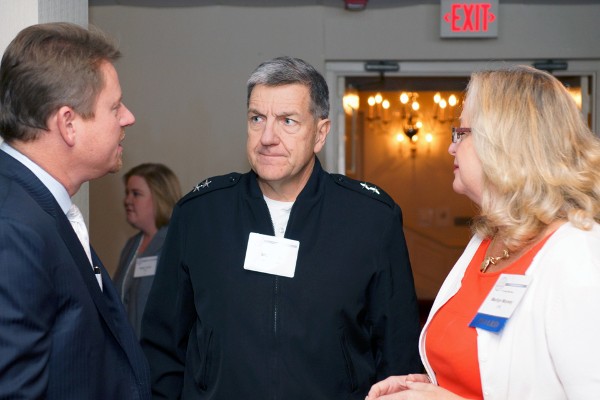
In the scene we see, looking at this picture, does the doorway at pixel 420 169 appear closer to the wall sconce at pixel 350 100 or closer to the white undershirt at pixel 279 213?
the wall sconce at pixel 350 100

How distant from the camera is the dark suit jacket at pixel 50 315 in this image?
1.47 metres

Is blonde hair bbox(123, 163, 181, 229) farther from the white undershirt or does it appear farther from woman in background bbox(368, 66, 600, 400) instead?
woman in background bbox(368, 66, 600, 400)

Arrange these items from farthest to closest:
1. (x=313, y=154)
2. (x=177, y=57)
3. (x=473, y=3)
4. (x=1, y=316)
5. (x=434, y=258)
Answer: (x=434, y=258), (x=177, y=57), (x=473, y=3), (x=313, y=154), (x=1, y=316)

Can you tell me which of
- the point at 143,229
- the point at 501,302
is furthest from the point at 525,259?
the point at 143,229

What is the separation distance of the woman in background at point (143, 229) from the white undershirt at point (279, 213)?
72.3 inches

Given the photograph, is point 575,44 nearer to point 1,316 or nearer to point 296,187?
point 296,187

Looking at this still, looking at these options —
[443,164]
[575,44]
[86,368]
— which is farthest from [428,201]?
[86,368]

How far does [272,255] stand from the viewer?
2287 mm

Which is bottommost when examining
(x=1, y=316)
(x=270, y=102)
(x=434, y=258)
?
(x=434, y=258)

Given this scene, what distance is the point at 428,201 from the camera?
1088 cm

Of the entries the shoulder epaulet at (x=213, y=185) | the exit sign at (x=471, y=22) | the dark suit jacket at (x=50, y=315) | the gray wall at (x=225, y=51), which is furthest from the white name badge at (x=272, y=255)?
the exit sign at (x=471, y=22)

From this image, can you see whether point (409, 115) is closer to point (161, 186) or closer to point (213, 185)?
point (161, 186)

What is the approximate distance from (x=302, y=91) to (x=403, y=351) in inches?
34.5

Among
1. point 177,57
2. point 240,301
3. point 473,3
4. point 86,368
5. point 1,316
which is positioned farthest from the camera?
point 177,57
